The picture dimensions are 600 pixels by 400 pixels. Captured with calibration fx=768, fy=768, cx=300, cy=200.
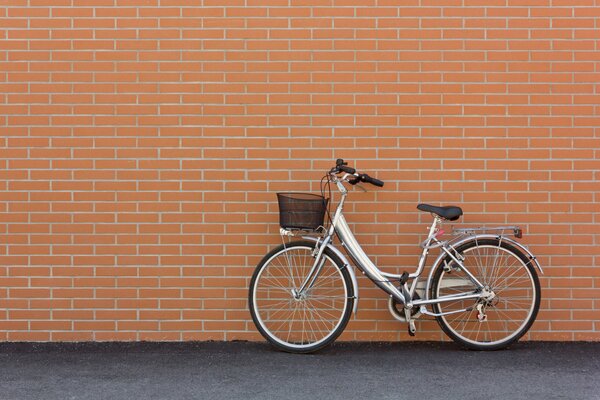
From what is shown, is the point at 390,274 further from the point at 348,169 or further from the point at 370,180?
the point at 348,169

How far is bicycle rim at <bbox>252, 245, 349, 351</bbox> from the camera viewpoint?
5.64 metres

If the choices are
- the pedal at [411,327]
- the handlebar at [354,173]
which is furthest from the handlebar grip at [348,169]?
the pedal at [411,327]

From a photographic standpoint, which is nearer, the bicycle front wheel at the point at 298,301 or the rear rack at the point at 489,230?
the rear rack at the point at 489,230

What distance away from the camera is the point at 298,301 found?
18.5 feet

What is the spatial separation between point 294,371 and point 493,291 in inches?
63.0

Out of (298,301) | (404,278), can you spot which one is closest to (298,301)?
(298,301)

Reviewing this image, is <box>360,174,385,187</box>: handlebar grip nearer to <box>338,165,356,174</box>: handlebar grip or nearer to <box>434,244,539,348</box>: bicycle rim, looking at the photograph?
<box>338,165,356,174</box>: handlebar grip

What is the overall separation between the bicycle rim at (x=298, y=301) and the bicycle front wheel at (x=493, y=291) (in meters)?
0.75

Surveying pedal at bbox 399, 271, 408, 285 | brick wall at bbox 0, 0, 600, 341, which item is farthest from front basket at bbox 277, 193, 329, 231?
pedal at bbox 399, 271, 408, 285

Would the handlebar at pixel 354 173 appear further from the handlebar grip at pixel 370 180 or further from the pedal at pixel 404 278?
the pedal at pixel 404 278

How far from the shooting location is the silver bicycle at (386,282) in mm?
5383

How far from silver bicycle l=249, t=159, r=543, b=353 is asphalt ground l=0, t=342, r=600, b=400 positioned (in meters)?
0.20

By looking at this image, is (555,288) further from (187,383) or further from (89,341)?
(89,341)

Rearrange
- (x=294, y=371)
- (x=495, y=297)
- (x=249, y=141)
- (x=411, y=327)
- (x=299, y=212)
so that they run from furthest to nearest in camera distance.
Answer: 1. (x=249, y=141)
2. (x=495, y=297)
3. (x=411, y=327)
4. (x=299, y=212)
5. (x=294, y=371)
